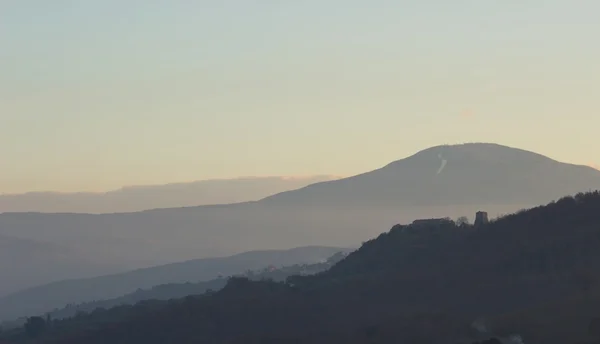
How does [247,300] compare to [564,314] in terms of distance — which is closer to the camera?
[564,314]

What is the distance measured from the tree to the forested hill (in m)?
0.45

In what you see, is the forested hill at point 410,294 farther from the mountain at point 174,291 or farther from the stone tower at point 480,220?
the mountain at point 174,291

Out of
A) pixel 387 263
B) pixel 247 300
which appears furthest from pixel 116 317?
pixel 387 263

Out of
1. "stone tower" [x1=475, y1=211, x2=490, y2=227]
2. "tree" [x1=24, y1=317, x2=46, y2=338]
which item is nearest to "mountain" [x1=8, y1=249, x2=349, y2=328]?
"stone tower" [x1=475, y1=211, x2=490, y2=227]

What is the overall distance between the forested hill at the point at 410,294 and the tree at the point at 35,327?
1.48 ft

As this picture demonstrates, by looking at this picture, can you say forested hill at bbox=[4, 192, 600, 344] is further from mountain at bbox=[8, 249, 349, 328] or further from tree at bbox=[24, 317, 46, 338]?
mountain at bbox=[8, 249, 349, 328]

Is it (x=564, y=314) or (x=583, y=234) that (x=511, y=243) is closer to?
(x=583, y=234)

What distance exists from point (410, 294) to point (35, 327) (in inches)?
1280

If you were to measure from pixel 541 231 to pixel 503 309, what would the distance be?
2103 centimetres

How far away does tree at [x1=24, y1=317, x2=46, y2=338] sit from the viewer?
92.2m

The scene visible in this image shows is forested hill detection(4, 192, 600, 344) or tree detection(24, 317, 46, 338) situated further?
tree detection(24, 317, 46, 338)

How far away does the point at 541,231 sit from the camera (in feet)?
275

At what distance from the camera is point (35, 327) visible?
9350cm

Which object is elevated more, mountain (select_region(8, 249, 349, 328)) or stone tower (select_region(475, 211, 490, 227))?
stone tower (select_region(475, 211, 490, 227))
